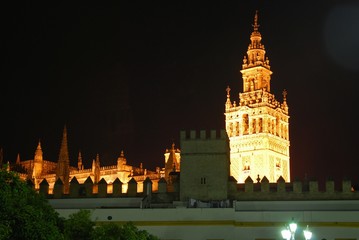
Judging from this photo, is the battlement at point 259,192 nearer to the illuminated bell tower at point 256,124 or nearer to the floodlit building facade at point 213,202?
the floodlit building facade at point 213,202

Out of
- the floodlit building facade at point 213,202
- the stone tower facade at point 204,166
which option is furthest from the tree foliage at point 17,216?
the stone tower facade at point 204,166

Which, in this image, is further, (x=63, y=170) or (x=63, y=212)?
(x=63, y=170)

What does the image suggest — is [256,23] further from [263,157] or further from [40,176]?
[40,176]

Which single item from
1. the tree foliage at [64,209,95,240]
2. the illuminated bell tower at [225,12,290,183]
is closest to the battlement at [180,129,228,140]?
the tree foliage at [64,209,95,240]

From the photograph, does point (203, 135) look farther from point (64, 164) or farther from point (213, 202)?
point (64, 164)

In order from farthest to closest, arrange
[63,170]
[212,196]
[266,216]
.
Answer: [63,170] → [212,196] → [266,216]

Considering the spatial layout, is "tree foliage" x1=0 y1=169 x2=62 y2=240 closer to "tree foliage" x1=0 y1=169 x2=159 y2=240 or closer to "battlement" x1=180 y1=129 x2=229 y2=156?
"tree foliage" x1=0 y1=169 x2=159 y2=240

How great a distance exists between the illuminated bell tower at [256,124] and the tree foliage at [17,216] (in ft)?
262

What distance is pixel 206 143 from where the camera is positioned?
5188 centimetres

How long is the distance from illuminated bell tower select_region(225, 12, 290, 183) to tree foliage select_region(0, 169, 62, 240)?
262 ft

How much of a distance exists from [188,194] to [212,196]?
165 cm

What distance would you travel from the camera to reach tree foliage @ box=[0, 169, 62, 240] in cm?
2435

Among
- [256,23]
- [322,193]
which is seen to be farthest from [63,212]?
[256,23]

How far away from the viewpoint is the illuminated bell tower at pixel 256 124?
349ft
